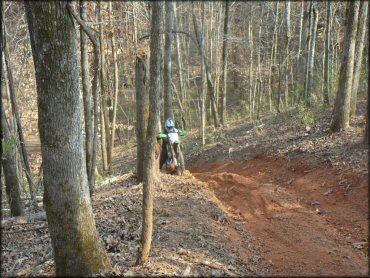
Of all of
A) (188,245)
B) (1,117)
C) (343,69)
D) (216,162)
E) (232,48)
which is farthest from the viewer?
(232,48)

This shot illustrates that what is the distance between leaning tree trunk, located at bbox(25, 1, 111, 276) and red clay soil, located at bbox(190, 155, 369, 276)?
10.3 ft

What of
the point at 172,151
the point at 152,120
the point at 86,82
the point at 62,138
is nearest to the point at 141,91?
the point at 86,82

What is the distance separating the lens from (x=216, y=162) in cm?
1491

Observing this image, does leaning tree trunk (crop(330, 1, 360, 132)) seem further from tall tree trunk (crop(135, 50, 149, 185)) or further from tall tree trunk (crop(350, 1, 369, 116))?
tall tree trunk (crop(135, 50, 149, 185))

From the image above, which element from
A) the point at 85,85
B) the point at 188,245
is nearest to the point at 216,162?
the point at 85,85

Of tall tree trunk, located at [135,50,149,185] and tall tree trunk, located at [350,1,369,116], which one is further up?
tall tree trunk, located at [350,1,369,116]

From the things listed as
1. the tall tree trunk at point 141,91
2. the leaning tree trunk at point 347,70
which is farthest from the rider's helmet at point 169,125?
the leaning tree trunk at point 347,70

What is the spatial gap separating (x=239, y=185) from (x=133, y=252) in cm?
541

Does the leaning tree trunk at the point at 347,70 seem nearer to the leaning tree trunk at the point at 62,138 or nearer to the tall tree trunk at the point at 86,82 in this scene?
the tall tree trunk at the point at 86,82

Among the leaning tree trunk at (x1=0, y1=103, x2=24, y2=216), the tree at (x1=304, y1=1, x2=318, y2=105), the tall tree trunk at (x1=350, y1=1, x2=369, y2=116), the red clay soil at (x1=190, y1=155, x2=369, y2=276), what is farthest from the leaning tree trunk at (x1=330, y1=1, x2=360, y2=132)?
the leaning tree trunk at (x1=0, y1=103, x2=24, y2=216)

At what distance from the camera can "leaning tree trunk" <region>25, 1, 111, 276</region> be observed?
12.6ft

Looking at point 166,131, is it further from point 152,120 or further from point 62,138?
point 62,138

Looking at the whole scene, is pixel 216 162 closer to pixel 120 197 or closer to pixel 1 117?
pixel 120 197

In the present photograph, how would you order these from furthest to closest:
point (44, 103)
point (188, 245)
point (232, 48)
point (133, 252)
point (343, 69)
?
point (232, 48) → point (343, 69) → point (188, 245) → point (133, 252) → point (44, 103)
